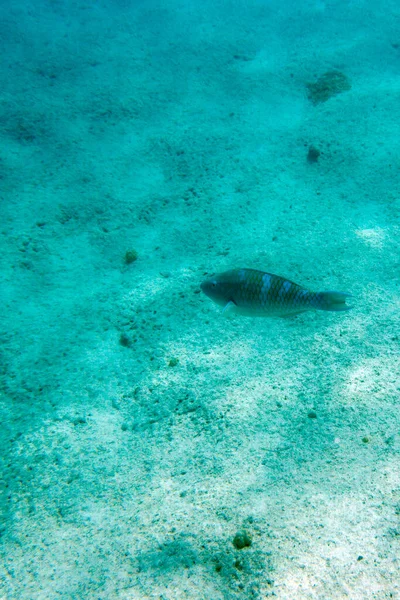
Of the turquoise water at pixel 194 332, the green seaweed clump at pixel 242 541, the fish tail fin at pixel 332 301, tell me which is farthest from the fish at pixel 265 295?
the green seaweed clump at pixel 242 541

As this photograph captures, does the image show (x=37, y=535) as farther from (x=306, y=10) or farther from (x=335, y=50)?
(x=306, y=10)

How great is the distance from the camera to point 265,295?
247 cm

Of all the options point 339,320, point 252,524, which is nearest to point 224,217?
point 339,320

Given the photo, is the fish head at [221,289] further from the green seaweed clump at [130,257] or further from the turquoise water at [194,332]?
the green seaweed clump at [130,257]

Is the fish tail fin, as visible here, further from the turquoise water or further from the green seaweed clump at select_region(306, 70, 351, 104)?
the green seaweed clump at select_region(306, 70, 351, 104)

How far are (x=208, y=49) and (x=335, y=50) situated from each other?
298cm

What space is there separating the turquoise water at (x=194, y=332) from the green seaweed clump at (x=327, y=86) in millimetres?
56

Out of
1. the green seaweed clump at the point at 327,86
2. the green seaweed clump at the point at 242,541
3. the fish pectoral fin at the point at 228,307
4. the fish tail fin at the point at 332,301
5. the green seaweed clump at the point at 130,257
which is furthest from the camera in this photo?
the green seaweed clump at the point at 327,86

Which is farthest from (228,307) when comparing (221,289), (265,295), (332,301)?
(332,301)

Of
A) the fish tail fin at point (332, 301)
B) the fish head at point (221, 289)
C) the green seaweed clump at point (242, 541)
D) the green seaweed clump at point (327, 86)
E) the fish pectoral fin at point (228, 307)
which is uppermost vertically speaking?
the green seaweed clump at point (327, 86)

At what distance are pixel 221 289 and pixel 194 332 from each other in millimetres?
1076

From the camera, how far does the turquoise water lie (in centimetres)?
215

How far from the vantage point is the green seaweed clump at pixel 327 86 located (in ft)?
22.9

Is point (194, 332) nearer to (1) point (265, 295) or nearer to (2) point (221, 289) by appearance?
(2) point (221, 289)
